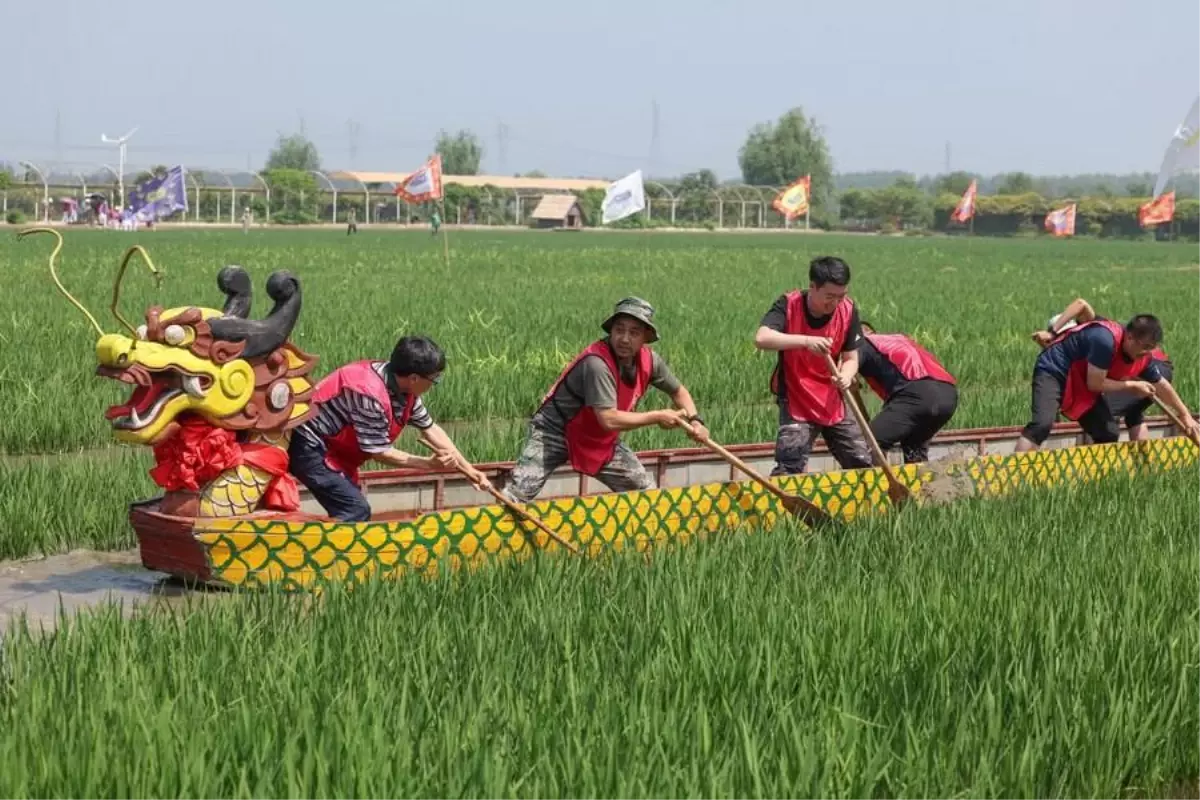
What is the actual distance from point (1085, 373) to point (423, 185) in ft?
98.4

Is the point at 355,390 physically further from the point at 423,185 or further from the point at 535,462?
the point at 423,185

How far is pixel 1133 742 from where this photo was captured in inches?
173

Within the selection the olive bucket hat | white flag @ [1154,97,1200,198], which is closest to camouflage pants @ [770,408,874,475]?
the olive bucket hat

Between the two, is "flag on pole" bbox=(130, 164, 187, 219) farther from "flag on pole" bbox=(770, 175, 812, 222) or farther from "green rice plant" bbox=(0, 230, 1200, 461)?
"flag on pole" bbox=(770, 175, 812, 222)

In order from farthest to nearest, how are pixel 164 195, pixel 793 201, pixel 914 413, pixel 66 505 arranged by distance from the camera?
pixel 793 201 < pixel 164 195 < pixel 914 413 < pixel 66 505

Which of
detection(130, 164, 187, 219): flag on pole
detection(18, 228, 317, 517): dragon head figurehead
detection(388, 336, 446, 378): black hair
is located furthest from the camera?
detection(130, 164, 187, 219): flag on pole

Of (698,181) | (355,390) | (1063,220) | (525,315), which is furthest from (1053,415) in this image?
(698,181)

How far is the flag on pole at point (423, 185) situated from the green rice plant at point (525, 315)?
1.61 meters

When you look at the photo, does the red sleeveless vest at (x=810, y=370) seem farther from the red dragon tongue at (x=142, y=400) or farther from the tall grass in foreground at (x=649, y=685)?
the red dragon tongue at (x=142, y=400)

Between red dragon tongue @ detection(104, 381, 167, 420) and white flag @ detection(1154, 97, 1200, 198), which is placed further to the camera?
white flag @ detection(1154, 97, 1200, 198)

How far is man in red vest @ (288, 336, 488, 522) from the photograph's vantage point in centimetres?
707

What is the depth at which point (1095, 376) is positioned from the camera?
389 inches

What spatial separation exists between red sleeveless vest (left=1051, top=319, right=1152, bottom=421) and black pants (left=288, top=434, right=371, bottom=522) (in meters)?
4.88

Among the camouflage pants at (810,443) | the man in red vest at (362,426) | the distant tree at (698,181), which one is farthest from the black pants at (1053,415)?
the distant tree at (698,181)
